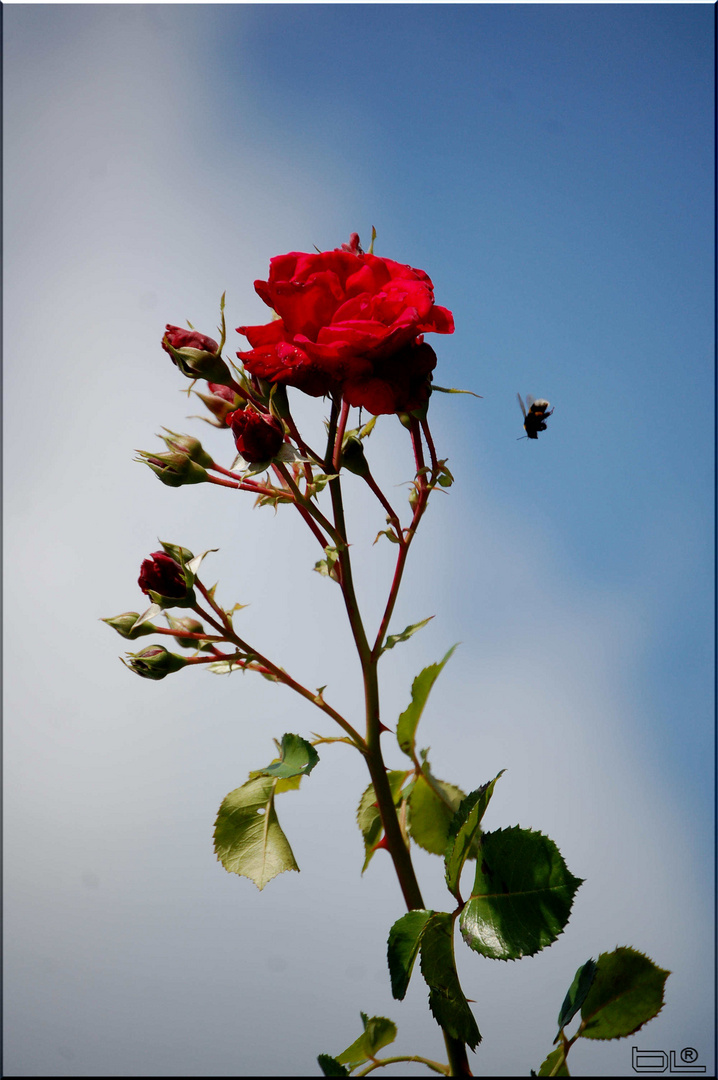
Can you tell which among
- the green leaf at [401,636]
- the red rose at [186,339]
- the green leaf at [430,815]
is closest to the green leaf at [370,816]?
the green leaf at [430,815]

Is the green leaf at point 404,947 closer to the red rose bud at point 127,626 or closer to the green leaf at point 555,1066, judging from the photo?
the green leaf at point 555,1066

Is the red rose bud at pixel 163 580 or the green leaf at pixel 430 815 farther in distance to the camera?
the green leaf at pixel 430 815

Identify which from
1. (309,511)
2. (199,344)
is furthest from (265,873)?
(199,344)

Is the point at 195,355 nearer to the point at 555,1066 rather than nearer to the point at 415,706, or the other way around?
the point at 415,706

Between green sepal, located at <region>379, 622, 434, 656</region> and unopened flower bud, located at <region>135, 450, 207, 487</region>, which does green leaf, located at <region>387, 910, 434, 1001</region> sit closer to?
green sepal, located at <region>379, 622, 434, 656</region>

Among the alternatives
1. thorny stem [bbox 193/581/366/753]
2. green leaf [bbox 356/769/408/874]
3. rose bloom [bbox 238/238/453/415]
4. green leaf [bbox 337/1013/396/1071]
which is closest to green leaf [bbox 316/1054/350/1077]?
green leaf [bbox 337/1013/396/1071]

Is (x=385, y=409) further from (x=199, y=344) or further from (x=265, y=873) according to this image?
(x=265, y=873)
